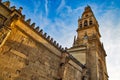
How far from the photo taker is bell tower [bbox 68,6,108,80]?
21.2m

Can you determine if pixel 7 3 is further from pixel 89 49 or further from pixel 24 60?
pixel 89 49

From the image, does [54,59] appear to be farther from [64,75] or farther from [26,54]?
[26,54]

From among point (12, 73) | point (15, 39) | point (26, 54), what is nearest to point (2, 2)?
point (15, 39)

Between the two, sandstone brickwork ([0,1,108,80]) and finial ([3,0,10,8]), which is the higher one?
finial ([3,0,10,8])

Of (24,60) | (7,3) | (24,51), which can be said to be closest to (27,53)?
(24,51)

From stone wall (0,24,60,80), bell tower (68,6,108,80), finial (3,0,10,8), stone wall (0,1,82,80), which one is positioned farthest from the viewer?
bell tower (68,6,108,80)

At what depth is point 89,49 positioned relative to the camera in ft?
76.6

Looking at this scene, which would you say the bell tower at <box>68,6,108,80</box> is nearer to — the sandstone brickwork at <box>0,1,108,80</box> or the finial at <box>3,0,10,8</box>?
the sandstone brickwork at <box>0,1,108,80</box>

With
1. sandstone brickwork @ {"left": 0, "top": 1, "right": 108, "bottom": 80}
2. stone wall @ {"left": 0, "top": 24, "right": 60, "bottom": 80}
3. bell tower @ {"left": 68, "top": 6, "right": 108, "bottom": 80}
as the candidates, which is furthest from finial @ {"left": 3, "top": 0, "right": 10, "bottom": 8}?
bell tower @ {"left": 68, "top": 6, "right": 108, "bottom": 80}

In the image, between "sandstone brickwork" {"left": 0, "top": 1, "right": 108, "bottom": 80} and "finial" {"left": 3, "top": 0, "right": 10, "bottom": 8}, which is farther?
"finial" {"left": 3, "top": 0, "right": 10, "bottom": 8}

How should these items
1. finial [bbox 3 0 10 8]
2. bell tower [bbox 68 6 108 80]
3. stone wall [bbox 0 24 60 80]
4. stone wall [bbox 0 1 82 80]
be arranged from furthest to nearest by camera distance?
bell tower [bbox 68 6 108 80] < finial [bbox 3 0 10 8] < stone wall [bbox 0 1 82 80] < stone wall [bbox 0 24 60 80]

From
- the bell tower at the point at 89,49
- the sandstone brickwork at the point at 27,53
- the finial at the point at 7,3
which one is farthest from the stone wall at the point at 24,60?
the bell tower at the point at 89,49

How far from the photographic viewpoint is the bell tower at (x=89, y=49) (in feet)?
69.6

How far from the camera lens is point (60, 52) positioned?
15922 mm
